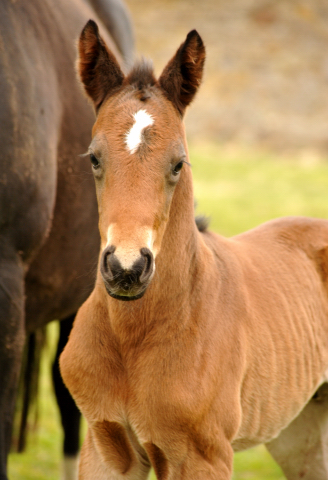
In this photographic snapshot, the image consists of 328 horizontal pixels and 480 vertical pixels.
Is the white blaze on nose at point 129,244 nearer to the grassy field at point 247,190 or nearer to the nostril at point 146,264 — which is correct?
the nostril at point 146,264

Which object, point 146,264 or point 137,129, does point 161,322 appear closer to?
point 146,264

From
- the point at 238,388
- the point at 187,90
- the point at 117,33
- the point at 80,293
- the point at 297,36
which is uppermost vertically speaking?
the point at 297,36

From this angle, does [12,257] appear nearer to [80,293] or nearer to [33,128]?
[33,128]

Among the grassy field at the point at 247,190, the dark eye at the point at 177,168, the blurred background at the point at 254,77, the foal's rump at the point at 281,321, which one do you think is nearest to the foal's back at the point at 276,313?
the foal's rump at the point at 281,321

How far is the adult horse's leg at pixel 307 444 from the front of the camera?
323cm

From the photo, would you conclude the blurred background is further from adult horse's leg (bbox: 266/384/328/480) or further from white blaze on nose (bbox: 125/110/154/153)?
white blaze on nose (bbox: 125/110/154/153)

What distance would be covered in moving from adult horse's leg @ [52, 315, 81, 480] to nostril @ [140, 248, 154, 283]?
7.92ft

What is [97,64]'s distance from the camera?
94.5 inches

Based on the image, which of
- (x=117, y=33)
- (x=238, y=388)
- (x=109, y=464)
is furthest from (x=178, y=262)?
(x=117, y=33)

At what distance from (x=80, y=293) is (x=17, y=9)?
153cm

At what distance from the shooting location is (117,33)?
497cm

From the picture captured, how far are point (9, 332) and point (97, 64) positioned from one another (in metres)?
1.20

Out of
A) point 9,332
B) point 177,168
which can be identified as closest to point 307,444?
point 9,332

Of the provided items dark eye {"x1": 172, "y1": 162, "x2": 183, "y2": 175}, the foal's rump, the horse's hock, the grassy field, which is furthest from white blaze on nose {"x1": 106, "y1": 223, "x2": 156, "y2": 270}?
the horse's hock
